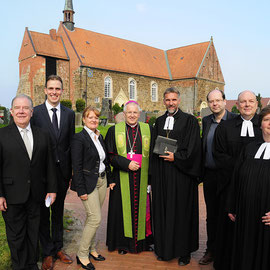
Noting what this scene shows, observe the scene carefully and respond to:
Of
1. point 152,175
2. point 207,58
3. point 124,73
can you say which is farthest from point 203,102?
point 152,175

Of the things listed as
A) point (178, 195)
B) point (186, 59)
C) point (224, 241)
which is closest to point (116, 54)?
point (186, 59)

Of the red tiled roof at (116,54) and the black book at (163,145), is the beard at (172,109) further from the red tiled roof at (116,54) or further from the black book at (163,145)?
the red tiled roof at (116,54)

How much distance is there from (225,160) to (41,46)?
93.8 feet

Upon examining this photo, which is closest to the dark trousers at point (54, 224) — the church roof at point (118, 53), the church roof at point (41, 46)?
the church roof at point (118, 53)

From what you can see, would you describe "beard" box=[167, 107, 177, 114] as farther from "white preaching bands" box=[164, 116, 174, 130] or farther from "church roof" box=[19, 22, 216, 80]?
"church roof" box=[19, 22, 216, 80]

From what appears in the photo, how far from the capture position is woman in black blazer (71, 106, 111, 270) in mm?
3480

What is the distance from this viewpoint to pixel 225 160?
11.2 ft

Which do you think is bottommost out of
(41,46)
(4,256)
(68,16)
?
(4,256)

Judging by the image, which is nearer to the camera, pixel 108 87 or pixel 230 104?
pixel 108 87

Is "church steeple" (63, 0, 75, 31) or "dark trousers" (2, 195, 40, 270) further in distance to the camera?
"church steeple" (63, 0, 75, 31)

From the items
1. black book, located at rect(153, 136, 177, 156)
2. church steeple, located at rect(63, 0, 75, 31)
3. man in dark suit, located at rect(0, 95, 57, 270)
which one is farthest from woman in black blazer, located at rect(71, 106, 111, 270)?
church steeple, located at rect(63, 0, 75, 31)

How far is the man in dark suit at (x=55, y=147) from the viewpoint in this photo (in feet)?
11.8

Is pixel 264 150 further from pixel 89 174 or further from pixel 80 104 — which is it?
pixel 80 104

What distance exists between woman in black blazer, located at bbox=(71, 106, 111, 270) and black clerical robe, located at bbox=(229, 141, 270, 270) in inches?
68.7
